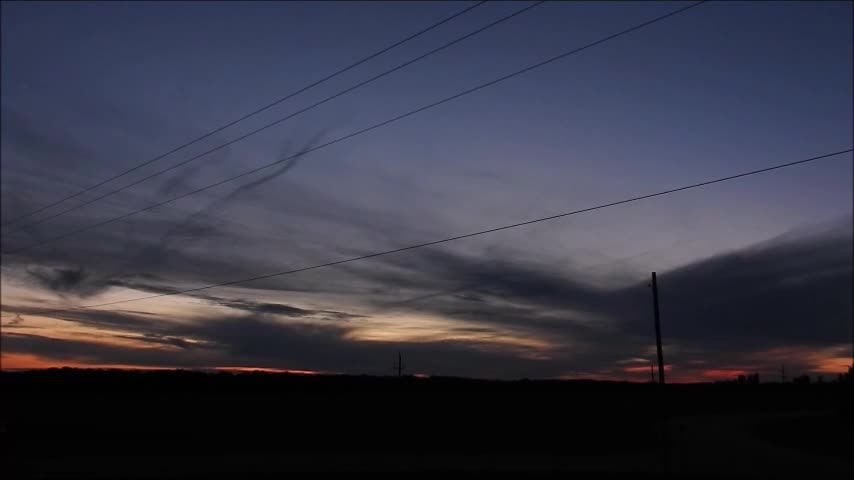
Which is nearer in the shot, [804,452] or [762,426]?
[804,452]

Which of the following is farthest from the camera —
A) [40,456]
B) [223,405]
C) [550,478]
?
[223,405]

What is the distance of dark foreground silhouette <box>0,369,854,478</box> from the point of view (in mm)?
38562

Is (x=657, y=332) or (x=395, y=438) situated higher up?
(x=657, y=332)

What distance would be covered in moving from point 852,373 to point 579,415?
112 ft

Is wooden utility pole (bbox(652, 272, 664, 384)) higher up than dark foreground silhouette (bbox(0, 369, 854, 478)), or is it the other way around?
wooden utility pole (bbox(652, 272, 664, 384))

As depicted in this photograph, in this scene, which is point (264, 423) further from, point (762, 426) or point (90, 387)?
point (90, 387)

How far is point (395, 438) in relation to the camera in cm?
6303

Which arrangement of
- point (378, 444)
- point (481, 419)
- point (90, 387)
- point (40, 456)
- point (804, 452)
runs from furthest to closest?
1. point (90, 387)
2. point (481, 419)
3. point (378, 444)
4. point (804, 452)
5. point (40, 456)

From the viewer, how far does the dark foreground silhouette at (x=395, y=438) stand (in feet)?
127

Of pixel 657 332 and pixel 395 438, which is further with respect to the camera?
pixel 395 438

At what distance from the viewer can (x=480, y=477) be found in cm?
3425

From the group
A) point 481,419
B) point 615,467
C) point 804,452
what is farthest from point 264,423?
point 804,452

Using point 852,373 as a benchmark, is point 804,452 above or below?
below

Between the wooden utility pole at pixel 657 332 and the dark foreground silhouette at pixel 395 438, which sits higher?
the wooden utility pole at pixel 657 332
